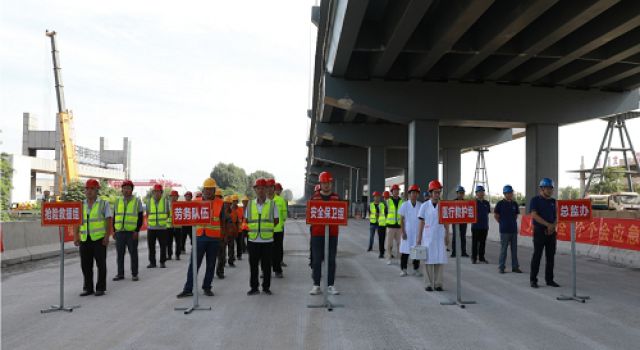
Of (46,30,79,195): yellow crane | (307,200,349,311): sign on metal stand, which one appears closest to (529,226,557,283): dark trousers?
(307,200,349,311): sign on metal stand

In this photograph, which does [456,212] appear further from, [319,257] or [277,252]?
[277,252]

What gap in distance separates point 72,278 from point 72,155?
58.9 m

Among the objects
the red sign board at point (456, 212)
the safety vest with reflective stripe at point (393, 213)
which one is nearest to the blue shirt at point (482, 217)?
the safety vest with reflective stripe at point (393, 213)

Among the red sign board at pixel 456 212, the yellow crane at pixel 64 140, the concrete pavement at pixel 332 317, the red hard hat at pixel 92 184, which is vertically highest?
the yellow crane at pixel 64 140

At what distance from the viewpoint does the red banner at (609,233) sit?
44.5 ft

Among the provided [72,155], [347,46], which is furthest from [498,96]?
[72,155]

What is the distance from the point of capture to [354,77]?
77.2ft

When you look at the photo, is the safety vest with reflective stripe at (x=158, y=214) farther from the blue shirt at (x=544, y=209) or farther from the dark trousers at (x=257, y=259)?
the blue shirt at (x=544, y=209)

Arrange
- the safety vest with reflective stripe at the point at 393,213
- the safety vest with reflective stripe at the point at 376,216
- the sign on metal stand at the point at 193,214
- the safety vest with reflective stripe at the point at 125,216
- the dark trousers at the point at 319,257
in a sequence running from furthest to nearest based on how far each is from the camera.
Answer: the safety vest with reflective stripe at the point at 376,216, the safety vest with reflective stripe at the point at 393,213, the safety vest with reflective stripe at the point at 125,216, the dark trousers at the point at 319,257, the sign on metal stand at the point at 193,214

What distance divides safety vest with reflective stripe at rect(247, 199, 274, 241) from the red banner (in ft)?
26.5

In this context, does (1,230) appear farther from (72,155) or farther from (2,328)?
(72,155)

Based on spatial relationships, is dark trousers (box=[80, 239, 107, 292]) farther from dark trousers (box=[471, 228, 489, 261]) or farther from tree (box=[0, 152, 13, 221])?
tree (box=[0, 152, 13, 221])

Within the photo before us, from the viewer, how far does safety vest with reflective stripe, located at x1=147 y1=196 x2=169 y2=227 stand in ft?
42.4

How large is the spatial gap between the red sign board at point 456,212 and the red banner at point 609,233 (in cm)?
549
